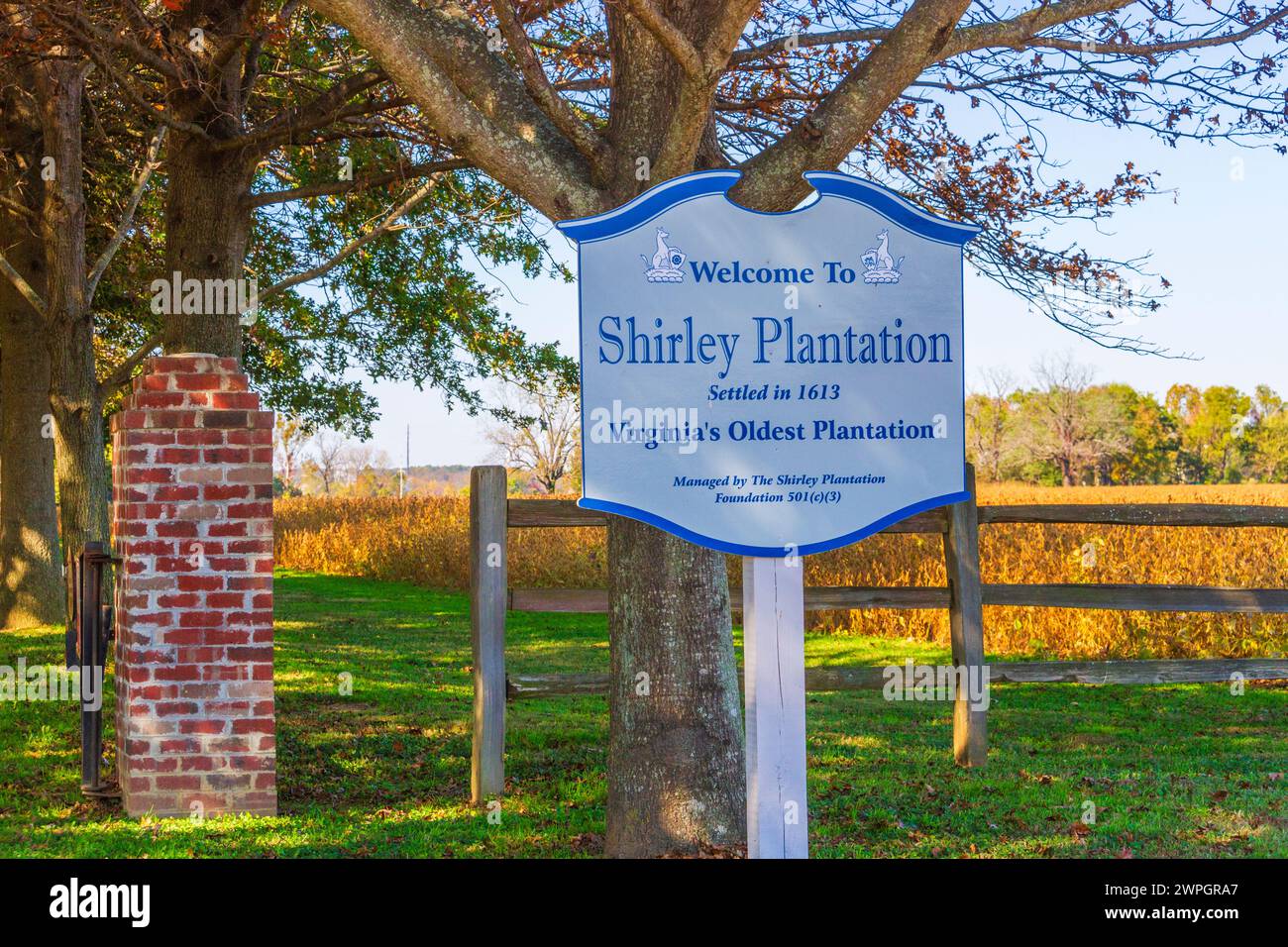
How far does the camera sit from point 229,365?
659cm

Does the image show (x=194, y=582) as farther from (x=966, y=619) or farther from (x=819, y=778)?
(x=966, y=619)

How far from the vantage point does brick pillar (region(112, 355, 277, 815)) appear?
648cm

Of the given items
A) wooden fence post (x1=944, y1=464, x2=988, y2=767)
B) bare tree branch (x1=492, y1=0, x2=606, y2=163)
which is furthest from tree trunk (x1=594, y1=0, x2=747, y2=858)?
wooden fence post (x1=944, y1=464, x2=988, y2=767)

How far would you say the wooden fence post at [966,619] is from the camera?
26.9 feet

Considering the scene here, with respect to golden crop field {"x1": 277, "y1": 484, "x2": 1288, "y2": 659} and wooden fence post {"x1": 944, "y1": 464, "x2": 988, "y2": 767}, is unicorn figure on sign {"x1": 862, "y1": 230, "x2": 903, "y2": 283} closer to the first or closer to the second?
wooden fence post {"x1": 944, "y1": 464, "x2": 988, "y2": 767}

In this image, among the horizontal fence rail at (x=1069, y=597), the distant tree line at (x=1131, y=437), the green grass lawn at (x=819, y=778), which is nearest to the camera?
the green grass lawn at (x=819, y=778)

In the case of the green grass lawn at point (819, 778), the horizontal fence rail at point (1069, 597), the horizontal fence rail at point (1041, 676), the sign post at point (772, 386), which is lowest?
the green grass lawn at point (819, 778)

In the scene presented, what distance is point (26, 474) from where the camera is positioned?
1577 centimetres

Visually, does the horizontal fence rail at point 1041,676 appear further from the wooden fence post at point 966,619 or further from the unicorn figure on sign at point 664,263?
the unicorn figure on sign at point 664,263

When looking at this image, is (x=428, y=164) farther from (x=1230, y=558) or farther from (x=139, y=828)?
(x=1230, y=558)

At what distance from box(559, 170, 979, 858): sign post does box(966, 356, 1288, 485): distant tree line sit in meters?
75.8

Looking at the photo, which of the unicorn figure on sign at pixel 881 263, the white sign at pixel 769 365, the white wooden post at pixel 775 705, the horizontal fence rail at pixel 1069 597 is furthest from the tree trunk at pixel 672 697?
the horizontal fence rail at pixel 1069 597

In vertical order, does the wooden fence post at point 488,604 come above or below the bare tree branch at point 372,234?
below

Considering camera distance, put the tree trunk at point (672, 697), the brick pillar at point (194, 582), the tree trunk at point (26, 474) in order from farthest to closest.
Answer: the tree trunk at point (26, 474)
the brick pillar at point (194, 582)
the tree trunk at point (672, 697)
